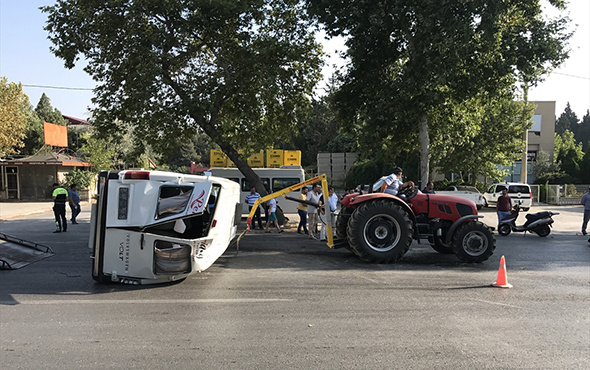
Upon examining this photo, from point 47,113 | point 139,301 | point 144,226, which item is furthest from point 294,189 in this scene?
point 47,113

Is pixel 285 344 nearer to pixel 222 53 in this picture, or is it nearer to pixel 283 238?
pixel 283 238

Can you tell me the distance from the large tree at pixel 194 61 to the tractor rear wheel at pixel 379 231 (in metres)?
7.10

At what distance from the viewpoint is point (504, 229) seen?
631 inches

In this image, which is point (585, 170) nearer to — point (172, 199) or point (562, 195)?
point (562, 195)

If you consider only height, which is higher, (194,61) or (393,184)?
(194,61)

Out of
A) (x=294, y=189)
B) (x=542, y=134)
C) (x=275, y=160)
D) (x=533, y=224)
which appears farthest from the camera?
(x=542, y=134)

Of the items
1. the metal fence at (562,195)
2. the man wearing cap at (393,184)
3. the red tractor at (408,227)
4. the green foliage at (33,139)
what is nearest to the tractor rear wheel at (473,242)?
the red tractor at (408,227)

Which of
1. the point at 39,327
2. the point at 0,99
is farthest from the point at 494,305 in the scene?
the point at 0,99

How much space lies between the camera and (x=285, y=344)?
5355 mm

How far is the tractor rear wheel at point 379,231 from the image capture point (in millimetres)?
10172

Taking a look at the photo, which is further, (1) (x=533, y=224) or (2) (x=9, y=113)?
(2) (x=9, y=113)

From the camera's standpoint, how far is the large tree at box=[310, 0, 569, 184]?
50.2ft

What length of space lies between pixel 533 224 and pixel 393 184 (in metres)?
7.38

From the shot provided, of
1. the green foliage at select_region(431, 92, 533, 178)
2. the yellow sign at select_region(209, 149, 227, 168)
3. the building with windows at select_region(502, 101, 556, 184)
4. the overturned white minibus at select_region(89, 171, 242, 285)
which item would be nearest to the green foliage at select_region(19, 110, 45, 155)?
the yellow sign at select_region(209, 149, 227, 168)
